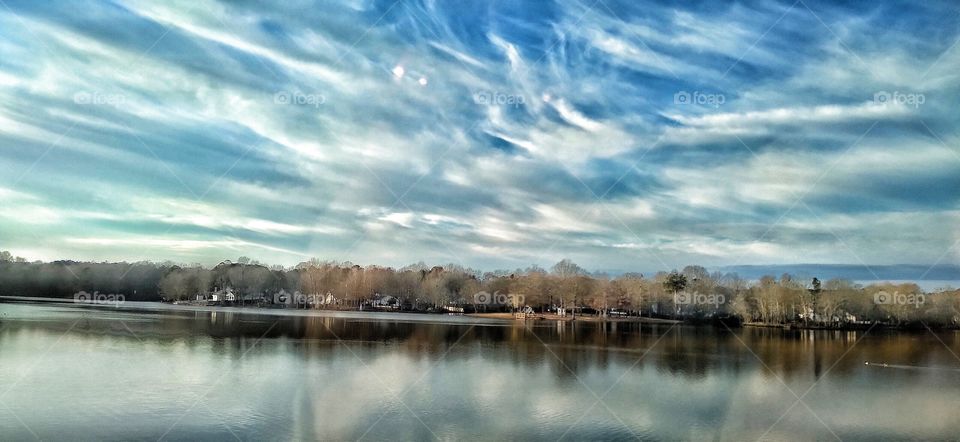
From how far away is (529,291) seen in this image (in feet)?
299

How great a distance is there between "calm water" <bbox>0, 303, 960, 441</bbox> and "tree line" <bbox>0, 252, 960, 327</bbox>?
54.6m

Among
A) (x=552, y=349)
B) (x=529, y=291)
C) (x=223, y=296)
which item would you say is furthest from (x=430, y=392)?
(x=223, y=296)

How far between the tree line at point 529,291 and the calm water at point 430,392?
54635mm

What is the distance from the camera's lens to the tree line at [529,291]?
8956 cm

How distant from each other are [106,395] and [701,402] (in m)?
19.5

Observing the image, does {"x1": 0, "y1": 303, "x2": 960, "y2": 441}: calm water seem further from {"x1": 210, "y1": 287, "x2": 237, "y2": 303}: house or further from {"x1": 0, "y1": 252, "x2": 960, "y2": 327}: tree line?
{"x1": 210, "y1": 287, "x2": 237, "y2": 303}: house

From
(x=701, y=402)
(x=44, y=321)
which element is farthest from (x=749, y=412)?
(x=44, y=321)

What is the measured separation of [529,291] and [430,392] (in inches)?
2763

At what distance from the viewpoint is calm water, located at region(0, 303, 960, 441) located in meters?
16.3

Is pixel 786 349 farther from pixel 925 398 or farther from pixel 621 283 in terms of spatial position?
pixel 621 283

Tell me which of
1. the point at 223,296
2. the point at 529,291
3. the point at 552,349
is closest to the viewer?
the point at 552,349

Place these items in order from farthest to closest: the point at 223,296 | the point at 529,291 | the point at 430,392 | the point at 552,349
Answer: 1. the point at 223,296
2. the point at 529,291
3. the point at 552,349
4. the point at 430,392

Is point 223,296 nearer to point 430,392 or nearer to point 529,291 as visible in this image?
point 529,291

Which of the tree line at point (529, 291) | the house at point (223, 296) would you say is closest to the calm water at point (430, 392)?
the tree line at point (529, 291)
